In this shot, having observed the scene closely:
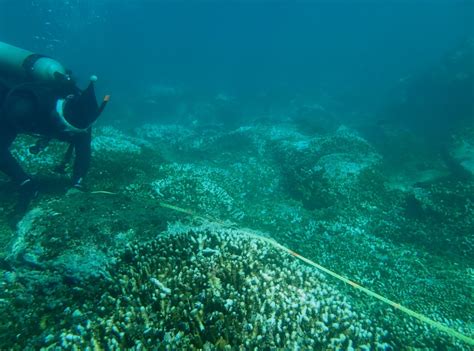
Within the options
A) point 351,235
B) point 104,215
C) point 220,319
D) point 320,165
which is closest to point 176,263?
Result: point 220,319

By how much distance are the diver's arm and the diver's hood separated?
877 mm

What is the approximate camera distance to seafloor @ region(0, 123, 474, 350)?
480 cm

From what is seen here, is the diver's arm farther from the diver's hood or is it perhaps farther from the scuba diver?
the diver's hood

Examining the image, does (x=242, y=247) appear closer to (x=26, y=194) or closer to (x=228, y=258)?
(x=228, y=258)

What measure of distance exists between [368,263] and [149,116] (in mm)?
35245

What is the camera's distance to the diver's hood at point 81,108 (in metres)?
7.57

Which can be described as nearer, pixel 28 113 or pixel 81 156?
pixel 28 113

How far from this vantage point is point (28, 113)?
7.30 m

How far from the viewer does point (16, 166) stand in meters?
8.02

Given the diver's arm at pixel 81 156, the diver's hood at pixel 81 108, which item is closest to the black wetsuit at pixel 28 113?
the diver's hood at pixel 81 108

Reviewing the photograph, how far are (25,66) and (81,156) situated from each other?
284 centimetres

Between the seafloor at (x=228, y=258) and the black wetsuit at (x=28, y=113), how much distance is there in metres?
1.70

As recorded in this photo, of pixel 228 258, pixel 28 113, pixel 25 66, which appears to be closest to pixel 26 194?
pixel 28 113

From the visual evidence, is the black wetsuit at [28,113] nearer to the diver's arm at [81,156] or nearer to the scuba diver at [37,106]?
the scuba diver at [37,106]
